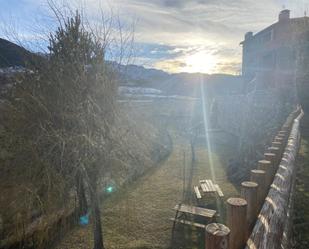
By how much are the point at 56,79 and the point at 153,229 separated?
470cm

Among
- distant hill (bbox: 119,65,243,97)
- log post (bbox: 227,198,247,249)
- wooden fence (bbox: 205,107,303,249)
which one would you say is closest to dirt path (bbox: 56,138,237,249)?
wooden fence (bbox: 205,107,303,249)

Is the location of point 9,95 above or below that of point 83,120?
above

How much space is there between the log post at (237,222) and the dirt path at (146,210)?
4.90 meters

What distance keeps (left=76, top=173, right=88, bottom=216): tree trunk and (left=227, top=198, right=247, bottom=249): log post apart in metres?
4.54

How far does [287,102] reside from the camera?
62.0 ft

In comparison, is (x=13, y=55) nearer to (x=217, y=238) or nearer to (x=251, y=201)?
(x=251, y=201)

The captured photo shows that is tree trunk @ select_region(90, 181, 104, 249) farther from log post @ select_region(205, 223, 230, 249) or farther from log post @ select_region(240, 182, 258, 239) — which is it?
log post @ select_region(205, 223, 230, 249)

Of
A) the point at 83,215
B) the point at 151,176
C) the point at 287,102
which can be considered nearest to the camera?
the point at 83,215

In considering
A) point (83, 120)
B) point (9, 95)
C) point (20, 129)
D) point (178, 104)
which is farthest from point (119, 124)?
point (178, 104)

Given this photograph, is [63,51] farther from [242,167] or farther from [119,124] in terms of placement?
[242,167]

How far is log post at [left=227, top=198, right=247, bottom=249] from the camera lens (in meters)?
2.45

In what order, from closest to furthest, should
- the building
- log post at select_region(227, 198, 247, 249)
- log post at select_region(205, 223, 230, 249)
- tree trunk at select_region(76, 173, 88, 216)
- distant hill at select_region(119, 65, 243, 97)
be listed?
1. log post at select_region(205, 223, 230, 249)
2. log post at select_region(227, 198, 247, 249)
3. tree trunk at select_region(76, 173, 88, 216)
4. the building
5. distant hill at select_region(119, 65, 243, 97)

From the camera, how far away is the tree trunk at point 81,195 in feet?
21.9

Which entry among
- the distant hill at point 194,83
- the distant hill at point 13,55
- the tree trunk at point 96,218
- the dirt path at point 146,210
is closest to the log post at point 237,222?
the tree trunk at point 96,218
